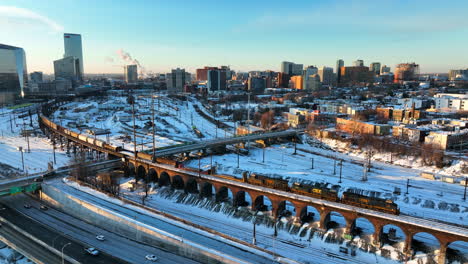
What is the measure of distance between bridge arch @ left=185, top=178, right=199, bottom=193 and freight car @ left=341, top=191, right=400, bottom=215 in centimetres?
2022

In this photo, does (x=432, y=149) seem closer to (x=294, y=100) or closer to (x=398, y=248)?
(x=398, y=248)

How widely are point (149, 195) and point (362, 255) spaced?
28.7 m

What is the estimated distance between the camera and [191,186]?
1697 inches

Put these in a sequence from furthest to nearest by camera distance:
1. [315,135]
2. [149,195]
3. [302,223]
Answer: [315,135] → [149,195] → [302,223]

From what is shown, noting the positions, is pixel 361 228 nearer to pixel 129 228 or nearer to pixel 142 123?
pixel 129 228

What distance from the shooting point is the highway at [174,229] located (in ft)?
86.0

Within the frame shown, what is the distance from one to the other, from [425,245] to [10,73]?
197859 millimetres

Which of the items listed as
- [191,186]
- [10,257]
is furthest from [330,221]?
[10,257]

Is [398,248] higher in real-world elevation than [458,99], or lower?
lower

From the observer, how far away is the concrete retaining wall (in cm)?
2660

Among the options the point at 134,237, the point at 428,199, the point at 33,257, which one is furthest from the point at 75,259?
the point at 428,199

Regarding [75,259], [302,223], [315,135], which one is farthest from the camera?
[315,135]

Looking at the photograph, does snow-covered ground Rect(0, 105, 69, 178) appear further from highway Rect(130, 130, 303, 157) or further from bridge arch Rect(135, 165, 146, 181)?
highway Rect(130, 130, 303, 157)

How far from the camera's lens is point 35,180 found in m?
41.5
